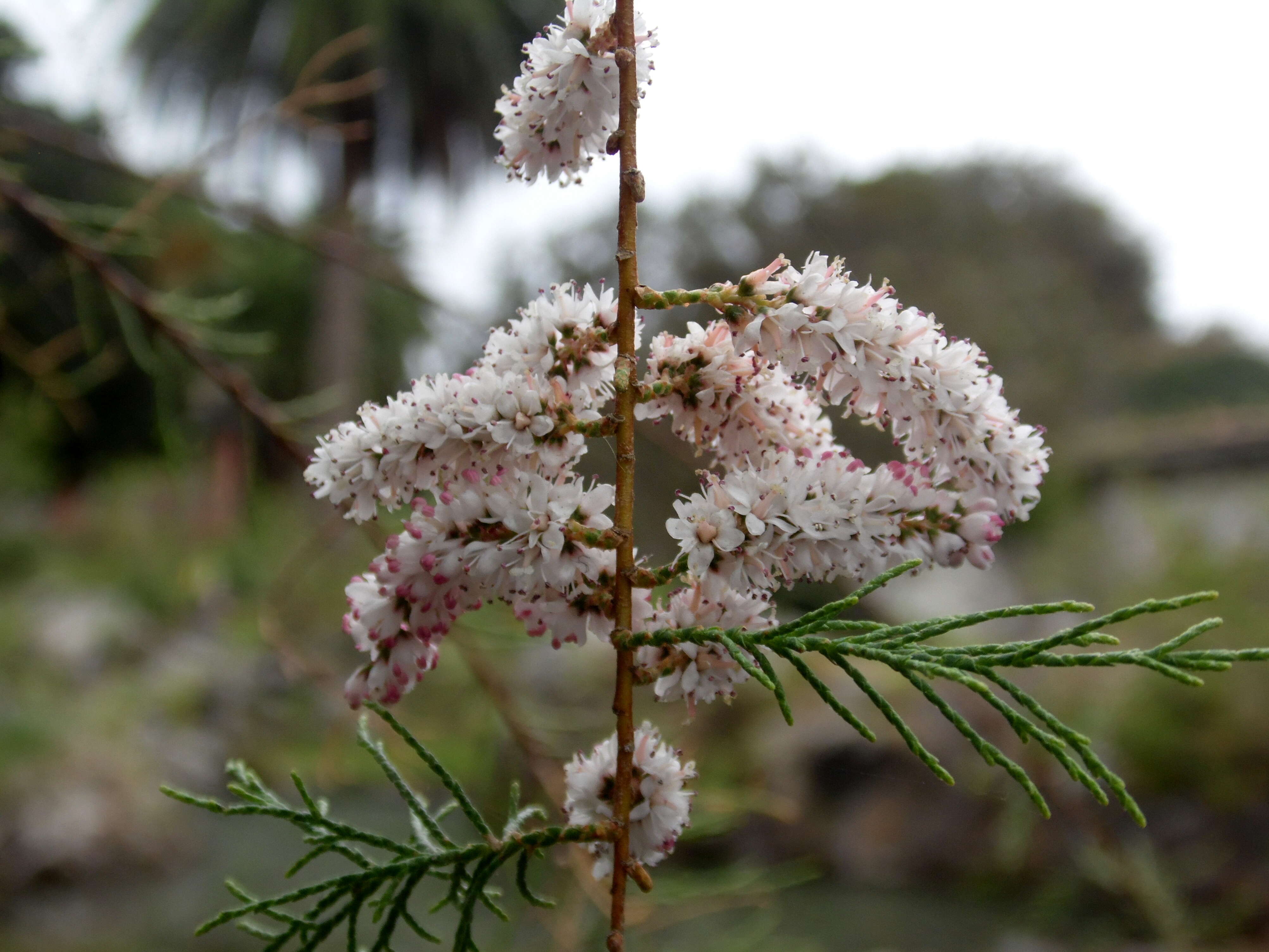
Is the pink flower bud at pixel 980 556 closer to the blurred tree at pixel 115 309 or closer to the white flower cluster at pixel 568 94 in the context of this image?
the white flower cluster at pixel 568 94

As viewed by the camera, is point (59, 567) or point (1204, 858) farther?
point (59, 567)

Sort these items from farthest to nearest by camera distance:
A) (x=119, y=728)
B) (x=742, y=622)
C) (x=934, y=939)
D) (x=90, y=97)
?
(x=119, y=728) → (x=934, y=939) → (x=90, y=97) → (x=742, y=622)

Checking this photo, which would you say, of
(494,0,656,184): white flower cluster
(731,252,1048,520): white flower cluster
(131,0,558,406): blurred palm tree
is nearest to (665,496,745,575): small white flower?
(731,252,1048,520): white flower cluster

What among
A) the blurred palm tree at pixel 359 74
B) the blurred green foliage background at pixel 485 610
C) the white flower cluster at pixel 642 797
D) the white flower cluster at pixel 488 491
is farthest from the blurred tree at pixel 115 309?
the white flower cluster at pixel 642 797

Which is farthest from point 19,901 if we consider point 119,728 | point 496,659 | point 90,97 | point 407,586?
point 407,586

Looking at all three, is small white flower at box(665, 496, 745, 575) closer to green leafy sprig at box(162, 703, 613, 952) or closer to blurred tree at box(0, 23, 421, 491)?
green leafy sprig at box(162, 703, 613, 952)

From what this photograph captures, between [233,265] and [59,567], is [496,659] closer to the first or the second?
[233,265]
